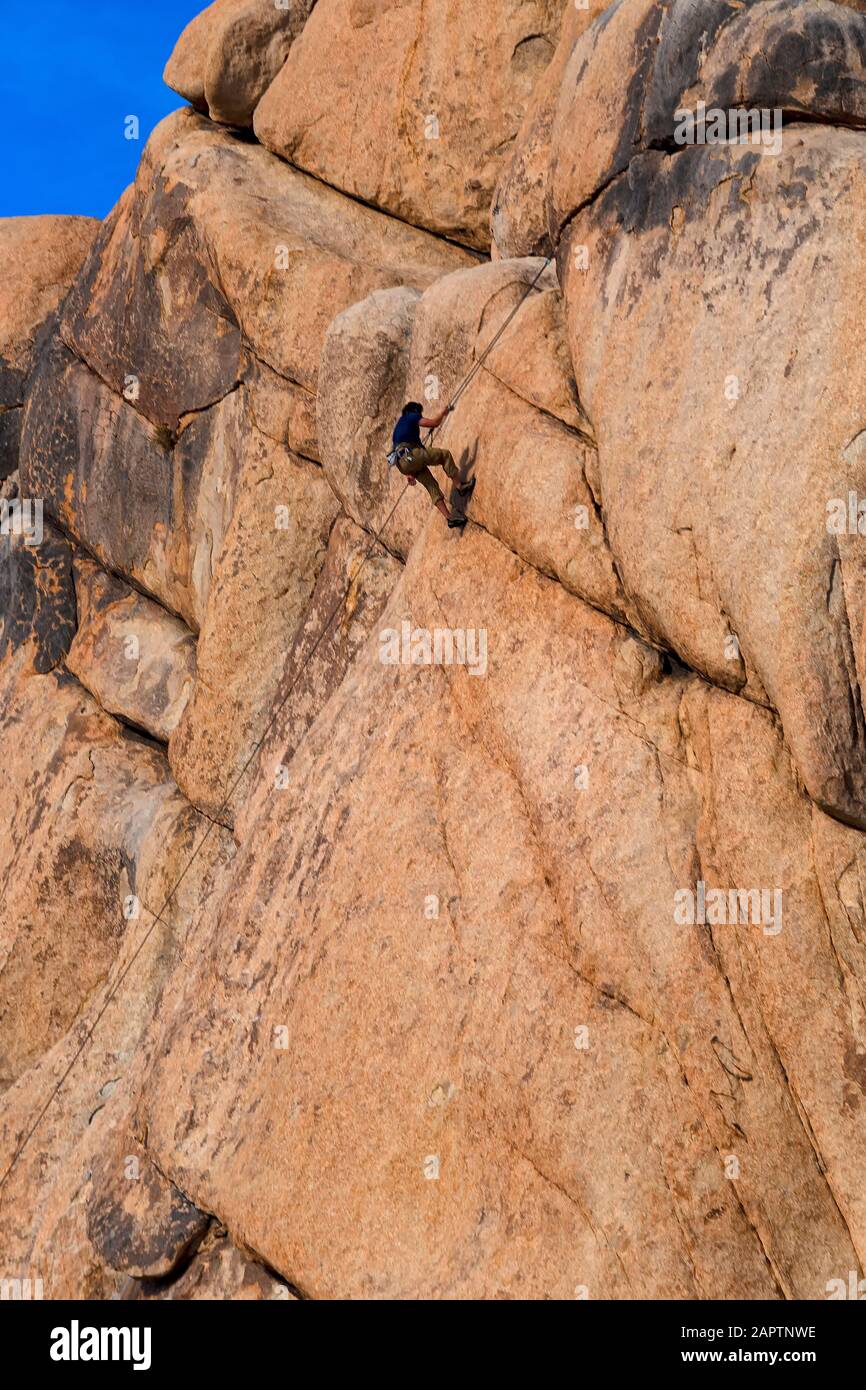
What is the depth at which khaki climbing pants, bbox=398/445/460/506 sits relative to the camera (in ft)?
60.5

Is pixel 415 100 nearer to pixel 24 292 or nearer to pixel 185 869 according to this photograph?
pixel 24 292

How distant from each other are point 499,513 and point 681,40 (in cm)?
503

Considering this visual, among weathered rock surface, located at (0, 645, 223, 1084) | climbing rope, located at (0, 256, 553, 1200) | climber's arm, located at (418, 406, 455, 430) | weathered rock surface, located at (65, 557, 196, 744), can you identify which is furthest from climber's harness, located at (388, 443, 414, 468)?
weathered rock surface, located at (65, 557, 196, 744)

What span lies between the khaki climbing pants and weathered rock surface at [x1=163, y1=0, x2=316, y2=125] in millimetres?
11609

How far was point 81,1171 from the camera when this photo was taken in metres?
21.3

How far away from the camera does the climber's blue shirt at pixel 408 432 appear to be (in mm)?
18562

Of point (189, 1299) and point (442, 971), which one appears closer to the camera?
point (442, 971)

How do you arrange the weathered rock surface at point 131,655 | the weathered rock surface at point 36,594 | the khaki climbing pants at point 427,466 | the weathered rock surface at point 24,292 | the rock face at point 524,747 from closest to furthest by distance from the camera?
the rock face at point 524,747 → the khaki climbing pants at point 427,466 → the weathered rock surface at point 131,655 → the weathered rock surface at point 36,594 → the weathered rock surface at point 24,292

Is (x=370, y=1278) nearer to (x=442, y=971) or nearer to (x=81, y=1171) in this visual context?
(x=442, y=971)

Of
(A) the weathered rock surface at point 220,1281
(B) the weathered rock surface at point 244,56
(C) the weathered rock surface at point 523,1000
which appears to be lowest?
(A) the weathered rock surface at point 220,1281

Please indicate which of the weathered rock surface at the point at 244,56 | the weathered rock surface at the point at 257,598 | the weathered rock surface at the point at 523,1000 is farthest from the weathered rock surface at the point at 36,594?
the weathered rock surface at the point at 523,1000

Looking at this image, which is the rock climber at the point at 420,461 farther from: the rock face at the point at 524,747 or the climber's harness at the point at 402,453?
the rock face at the point at 524,747

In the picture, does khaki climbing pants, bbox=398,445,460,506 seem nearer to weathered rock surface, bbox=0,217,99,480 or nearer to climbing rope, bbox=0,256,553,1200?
climbing rope, bbox=0,256,553,1200
